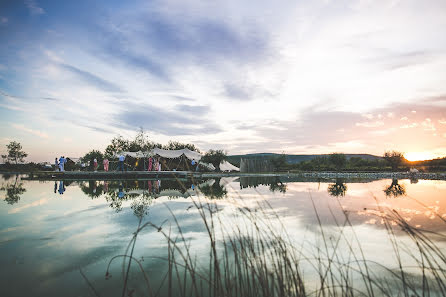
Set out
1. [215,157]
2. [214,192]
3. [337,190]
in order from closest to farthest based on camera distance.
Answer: [214,192] < [337,190] < [215,157]

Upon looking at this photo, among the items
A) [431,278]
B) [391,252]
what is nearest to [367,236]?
[391,252]

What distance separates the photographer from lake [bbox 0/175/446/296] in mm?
2723

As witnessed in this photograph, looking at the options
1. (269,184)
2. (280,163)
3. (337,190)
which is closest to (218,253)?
(337,190)

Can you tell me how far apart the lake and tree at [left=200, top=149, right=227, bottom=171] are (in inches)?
1472

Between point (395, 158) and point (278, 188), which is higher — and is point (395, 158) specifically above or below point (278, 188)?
above

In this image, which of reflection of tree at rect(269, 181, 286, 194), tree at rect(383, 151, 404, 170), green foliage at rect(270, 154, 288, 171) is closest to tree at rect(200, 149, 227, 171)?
green foliage at rect(270, 154, 288, 171)

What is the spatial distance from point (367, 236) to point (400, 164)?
153 ft

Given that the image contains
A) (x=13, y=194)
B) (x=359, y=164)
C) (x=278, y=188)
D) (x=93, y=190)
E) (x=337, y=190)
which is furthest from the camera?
(x=359, y=164)

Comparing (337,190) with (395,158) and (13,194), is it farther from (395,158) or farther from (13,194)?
(395,158)

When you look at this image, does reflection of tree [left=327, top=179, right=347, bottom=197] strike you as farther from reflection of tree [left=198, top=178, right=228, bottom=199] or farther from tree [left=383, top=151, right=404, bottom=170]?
tree [left=383, top=151, right=404, bottom=170]

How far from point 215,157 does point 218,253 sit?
138 ft

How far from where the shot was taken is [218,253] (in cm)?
464

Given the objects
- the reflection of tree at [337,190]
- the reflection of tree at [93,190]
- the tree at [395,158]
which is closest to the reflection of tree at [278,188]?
the reflection of tree at [337,190]

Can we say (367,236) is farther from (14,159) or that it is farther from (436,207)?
(14,159)
